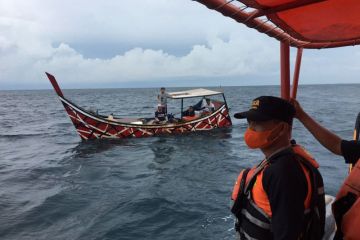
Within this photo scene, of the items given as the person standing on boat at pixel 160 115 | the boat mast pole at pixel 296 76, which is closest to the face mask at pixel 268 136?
the boat mast pole at pixel 296 76

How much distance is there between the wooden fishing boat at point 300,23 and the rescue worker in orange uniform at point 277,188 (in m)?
0.29

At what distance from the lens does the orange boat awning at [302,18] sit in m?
2.72

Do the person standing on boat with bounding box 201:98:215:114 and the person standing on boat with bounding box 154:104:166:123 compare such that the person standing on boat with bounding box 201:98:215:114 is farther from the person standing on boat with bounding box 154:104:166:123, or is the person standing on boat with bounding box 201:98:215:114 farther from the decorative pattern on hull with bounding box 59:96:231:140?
the person standing on boat with bounding box 154:104:166:123

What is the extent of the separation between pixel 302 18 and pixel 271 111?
5.33 ft

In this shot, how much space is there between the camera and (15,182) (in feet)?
39.0

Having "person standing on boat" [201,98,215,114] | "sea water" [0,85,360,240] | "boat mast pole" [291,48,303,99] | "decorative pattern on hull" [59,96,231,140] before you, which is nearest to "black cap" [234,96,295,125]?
"boat mast pole" [291,48,303,99]

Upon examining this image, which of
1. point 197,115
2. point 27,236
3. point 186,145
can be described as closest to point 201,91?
point 197,115

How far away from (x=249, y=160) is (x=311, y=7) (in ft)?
38.7

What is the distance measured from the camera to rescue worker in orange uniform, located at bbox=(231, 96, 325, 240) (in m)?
1.79

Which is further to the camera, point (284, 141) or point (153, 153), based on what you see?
point (153, 153)

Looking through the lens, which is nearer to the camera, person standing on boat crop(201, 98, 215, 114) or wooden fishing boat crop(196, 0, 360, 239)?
wooden fishing boat crop(196, 0, 360, 239)

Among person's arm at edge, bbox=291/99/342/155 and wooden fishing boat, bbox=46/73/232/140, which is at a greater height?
person's arm at edge, bbox=291/99/342/155

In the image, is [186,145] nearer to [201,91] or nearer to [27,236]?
[201,91]

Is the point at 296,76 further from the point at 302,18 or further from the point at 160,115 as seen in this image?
the point at 160,115
